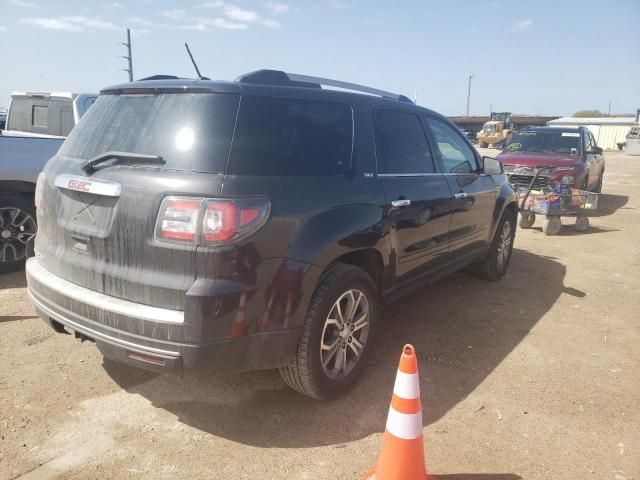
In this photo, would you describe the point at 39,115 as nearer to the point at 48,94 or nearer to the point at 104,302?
the point at 48,94

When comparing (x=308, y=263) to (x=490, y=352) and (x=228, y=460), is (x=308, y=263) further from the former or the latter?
(x=490, y=352)

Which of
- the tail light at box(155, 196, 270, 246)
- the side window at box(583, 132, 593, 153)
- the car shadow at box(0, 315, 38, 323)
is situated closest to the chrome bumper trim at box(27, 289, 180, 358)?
the tail light at box(155, 196, 270, 246)

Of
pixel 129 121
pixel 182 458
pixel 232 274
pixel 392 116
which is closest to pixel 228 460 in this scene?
pixel 182 458

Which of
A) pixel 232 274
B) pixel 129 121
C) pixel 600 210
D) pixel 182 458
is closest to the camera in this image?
pixel 232 274

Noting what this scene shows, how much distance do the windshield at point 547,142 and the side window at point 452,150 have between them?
7.06m

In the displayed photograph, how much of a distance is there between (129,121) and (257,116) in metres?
0.73

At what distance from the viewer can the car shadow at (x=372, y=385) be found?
9.12ft

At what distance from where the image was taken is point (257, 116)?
100 inches

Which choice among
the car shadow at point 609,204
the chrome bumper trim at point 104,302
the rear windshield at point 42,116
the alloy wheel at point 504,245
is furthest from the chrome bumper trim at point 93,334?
the car shadow at point 609,204

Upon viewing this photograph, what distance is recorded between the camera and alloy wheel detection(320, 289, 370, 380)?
2.92 metres

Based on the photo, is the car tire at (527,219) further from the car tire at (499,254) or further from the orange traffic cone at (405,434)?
the orange traffic cone at (405,434)

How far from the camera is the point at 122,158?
8.37 feet

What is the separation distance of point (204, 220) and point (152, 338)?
626 millimetres

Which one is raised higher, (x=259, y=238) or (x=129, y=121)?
(x=129, y=121)
